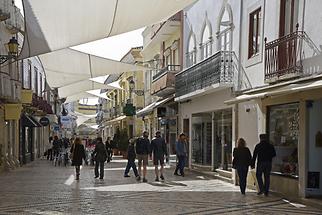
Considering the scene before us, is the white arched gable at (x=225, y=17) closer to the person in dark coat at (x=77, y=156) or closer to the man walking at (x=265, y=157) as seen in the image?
the man walking at (x=265, y=157)

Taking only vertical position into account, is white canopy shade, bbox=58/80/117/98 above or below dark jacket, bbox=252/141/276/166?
above

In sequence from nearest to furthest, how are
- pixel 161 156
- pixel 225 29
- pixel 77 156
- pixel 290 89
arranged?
1. pixel 290 89
2. pixel 225 29
3. pixel 161 156
4. pixel 77 156

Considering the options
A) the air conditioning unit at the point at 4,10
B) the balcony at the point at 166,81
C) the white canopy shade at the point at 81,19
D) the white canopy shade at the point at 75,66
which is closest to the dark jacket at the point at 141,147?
the white canopy shade at the point at 81,19

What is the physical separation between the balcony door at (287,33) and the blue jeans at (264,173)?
2.45 metres

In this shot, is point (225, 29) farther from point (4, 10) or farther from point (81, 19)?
point (4, 10)

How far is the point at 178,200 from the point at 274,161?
341cm

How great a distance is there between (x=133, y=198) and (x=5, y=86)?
989 cm

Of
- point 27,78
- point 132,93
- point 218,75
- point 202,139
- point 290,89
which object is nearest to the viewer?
point 290,89

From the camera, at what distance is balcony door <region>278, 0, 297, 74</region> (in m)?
13.1

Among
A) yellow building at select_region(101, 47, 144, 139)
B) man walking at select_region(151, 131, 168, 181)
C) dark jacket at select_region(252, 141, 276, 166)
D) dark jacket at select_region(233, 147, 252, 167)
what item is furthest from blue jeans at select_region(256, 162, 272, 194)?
yellow building at select_region(101, 47, 144, 139)

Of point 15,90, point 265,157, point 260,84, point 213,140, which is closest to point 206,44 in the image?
point 213,140

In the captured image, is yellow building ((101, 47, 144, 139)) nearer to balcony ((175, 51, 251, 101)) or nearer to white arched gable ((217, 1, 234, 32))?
balcony ((175, 51, 251, 101))

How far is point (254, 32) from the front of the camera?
16422 mm

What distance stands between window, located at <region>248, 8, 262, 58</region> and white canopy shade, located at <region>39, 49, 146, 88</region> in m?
8.61
